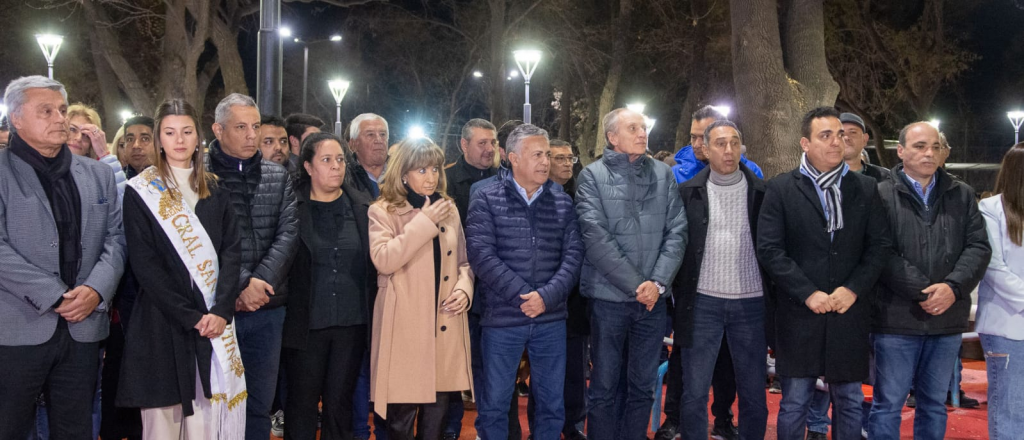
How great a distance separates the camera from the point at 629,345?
17.6 feet

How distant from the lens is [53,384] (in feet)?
13.8

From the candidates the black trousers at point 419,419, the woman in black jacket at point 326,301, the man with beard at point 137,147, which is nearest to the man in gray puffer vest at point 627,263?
the black trousers at point 419,419

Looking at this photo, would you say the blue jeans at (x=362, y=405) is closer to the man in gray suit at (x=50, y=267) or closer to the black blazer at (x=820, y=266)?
the man in gray suit at (x=50, y=267)

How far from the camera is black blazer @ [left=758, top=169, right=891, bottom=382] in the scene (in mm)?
4883

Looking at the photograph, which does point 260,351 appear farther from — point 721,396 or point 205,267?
point 721,396

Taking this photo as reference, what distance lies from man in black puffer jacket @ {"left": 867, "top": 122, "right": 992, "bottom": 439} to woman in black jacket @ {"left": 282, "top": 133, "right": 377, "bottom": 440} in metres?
3.19

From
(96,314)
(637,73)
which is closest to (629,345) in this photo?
(96,314)

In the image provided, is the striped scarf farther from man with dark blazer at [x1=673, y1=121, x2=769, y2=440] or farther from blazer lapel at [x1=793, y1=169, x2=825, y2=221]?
man with dark blazer at [x1=673, y1=121, x2=769, y2=440]

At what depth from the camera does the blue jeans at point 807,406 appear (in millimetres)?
4949

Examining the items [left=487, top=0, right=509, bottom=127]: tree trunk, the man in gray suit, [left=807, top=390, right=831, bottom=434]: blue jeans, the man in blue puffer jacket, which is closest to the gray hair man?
the man in blue puffer jacket

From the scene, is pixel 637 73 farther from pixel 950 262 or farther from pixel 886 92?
Result: pixel 950 262

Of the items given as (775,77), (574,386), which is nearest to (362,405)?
(574,386)

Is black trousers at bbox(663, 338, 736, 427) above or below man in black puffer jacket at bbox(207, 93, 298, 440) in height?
below

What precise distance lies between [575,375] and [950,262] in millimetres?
2561
